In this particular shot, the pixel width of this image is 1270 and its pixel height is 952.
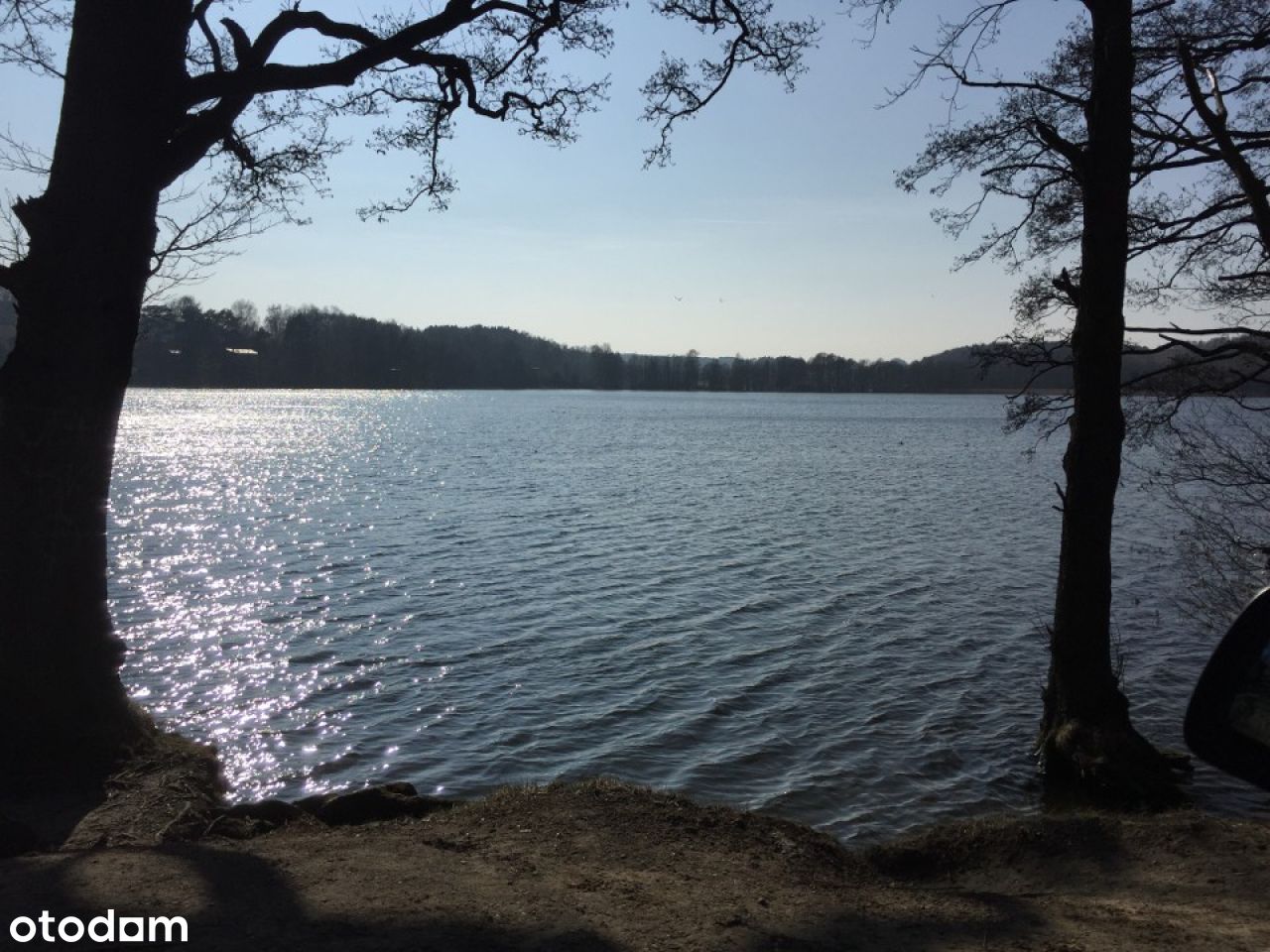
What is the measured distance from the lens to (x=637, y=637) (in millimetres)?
15156

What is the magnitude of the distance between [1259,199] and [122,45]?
1103cm

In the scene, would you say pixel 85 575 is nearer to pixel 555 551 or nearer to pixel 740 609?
pixel 740 609

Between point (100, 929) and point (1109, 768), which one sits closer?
point (100, 929)

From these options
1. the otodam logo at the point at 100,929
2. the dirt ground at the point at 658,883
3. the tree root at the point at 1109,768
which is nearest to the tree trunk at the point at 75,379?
the dirt ground at the point at 658,883

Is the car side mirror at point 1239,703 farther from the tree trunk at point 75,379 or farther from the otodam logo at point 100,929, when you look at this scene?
the tree trunk at point 75,379

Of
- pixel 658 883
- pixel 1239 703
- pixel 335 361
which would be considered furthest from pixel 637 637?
pixel 335 361

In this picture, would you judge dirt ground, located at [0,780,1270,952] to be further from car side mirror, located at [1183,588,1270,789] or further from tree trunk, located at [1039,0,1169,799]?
car side mirror, located at [1183,588,1270,789]

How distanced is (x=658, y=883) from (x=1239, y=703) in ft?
11.7

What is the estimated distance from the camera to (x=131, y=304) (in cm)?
770

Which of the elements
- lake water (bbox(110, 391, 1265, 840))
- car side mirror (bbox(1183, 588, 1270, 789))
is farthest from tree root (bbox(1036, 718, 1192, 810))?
car side mirror (bbox(1183, 588, 1270, 789))

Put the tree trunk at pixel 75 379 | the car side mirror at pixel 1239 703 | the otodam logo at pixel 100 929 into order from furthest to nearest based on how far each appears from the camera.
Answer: the tree trunk at pixel 75 379 < the otodam logo at pixel 100 929 < the car side mirror at pixel 1239 703

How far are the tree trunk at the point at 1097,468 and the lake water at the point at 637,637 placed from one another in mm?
829

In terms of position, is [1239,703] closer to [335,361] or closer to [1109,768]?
[1109,768]

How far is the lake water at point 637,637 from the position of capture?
10125 millimetres
